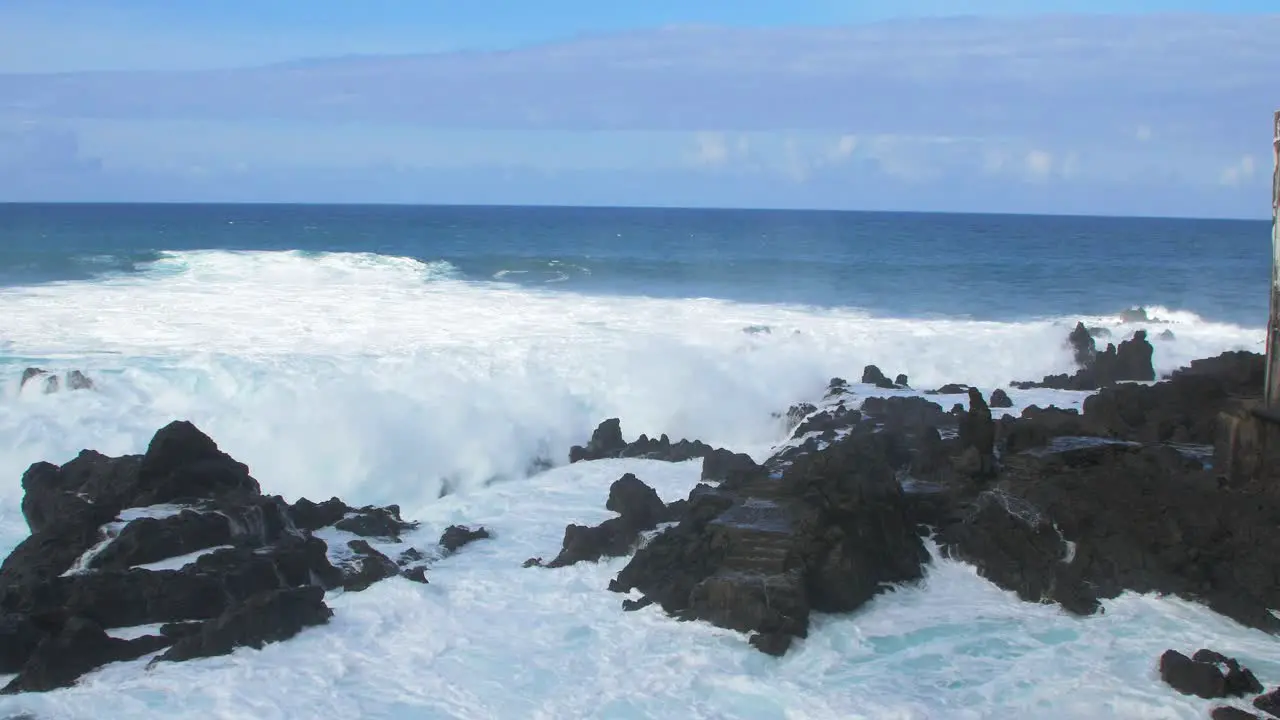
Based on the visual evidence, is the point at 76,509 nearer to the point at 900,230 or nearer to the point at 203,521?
the point at 203,521

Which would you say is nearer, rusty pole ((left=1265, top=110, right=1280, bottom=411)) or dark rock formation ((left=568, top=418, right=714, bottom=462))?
rusty pole ((left=1265, top=110, right=1280, bottom=411))

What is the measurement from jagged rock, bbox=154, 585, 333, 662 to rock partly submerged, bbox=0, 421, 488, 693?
11mm

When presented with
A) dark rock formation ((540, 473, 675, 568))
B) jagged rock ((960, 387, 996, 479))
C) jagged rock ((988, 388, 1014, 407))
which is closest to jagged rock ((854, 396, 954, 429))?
jagged rock ((988, 388, 1014, 407))

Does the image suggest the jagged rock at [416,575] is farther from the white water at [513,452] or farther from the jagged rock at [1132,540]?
the jagged rock at [1132,540]

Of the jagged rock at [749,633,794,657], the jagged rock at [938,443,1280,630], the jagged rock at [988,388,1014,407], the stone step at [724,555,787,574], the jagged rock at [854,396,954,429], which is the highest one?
the jagged rock at [988,388,1014,407]

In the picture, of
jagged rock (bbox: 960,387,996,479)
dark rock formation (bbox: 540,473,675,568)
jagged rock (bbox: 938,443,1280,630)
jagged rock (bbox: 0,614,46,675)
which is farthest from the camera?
jagged rock (bbox: 960,387,996,479)

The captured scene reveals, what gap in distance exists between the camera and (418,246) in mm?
69562

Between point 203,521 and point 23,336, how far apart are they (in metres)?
18.1

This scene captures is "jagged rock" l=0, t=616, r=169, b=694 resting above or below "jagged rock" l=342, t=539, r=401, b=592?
below

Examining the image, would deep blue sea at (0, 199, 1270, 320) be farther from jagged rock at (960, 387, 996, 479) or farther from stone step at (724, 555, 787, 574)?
Result: stone step at (724, 555, 787, 574)

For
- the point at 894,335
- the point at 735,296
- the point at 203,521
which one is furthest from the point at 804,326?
the point at 203,521

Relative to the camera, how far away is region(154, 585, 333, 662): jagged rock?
1019cm

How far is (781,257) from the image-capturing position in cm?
6438

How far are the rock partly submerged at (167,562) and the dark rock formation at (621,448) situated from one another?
4376 mm
